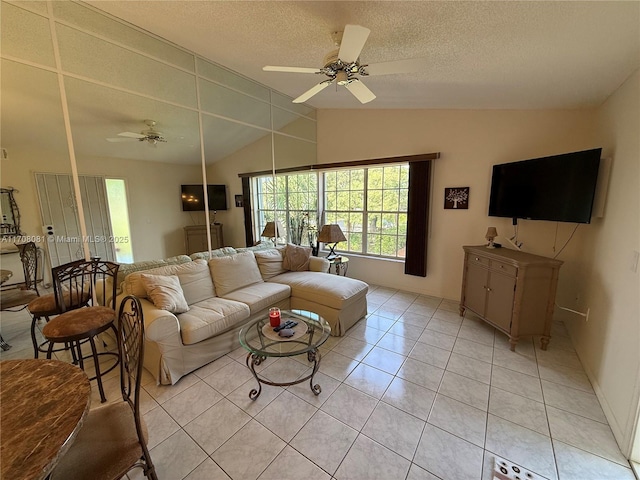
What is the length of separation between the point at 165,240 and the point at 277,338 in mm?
1813

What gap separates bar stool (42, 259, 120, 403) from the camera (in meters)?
1.71

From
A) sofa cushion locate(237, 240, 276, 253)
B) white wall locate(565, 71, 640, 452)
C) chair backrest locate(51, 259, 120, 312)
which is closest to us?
white wall locate(565, 71, 640, 452)

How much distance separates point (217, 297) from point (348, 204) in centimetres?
273

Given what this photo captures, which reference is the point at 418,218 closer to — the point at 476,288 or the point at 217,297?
the point at 476,288

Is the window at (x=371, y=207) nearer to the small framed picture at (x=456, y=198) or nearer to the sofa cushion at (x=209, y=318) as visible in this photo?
the small framed picture at (x=456, y=198)

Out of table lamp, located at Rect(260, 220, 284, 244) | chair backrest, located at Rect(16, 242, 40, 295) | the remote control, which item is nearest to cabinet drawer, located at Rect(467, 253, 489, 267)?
the remote control

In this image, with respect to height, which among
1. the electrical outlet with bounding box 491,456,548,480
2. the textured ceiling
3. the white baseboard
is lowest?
the electrical outlet with bounding box 491,456,548,480

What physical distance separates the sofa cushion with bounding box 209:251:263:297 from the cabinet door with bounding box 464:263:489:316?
2596 millimetres

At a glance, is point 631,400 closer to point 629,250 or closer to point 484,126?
point 629,250

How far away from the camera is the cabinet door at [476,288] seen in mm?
2912

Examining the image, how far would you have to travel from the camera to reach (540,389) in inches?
80.6

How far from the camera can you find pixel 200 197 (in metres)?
3.12

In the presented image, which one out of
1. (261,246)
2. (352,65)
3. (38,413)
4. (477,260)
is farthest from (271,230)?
(38,413)

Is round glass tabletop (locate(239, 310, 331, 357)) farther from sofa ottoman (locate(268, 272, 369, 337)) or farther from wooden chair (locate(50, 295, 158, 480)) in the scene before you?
wooden chair (locate(50, 295, 158, 480))
